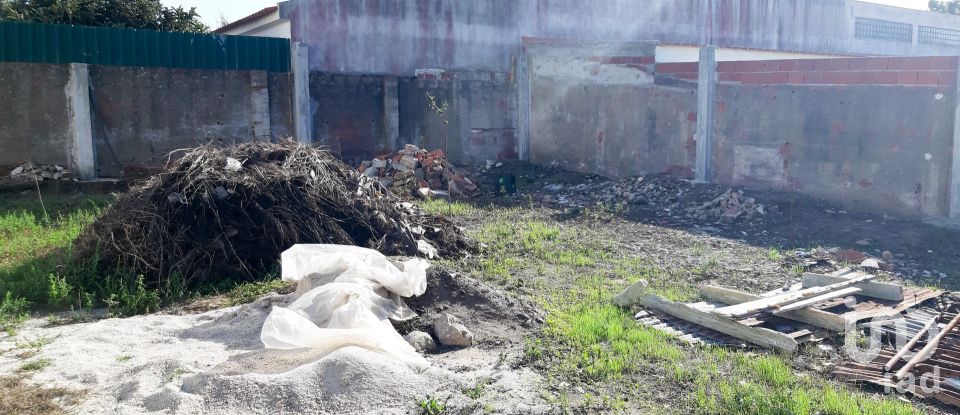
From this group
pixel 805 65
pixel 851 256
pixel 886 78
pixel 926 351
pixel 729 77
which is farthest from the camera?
pixel 729 77

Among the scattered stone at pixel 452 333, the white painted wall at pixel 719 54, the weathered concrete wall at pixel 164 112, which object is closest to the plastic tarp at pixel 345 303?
the scattered stone at pixel 452 333

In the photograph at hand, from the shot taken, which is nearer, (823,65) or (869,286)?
(869,286)

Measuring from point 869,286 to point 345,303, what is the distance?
15.7ft

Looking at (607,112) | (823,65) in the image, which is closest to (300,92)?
(607,112)

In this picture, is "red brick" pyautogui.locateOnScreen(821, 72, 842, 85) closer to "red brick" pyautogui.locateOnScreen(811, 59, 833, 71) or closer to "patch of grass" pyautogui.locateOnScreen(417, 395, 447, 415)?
"red brick" pyautogui.locateOnScreen(811, 59, 833, 71)

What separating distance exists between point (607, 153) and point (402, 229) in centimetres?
821

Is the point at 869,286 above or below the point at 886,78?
below

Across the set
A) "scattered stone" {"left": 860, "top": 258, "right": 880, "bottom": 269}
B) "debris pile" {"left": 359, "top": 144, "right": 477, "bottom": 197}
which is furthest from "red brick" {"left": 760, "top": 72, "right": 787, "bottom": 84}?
"debris pile" {"left": 359, "top": 144, "right": 477, "bottom": 197}

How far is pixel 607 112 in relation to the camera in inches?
618

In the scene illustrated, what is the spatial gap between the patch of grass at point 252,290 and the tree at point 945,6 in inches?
1718

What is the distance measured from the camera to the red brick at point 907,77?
10938 mm

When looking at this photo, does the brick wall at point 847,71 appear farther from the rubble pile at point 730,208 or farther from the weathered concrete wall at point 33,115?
the weathered concrete wall at point 33,115

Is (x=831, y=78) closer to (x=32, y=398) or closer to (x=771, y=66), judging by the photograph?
(x=771, y=66)

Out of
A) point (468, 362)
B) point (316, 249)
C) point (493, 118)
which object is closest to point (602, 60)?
point (493, 118)
